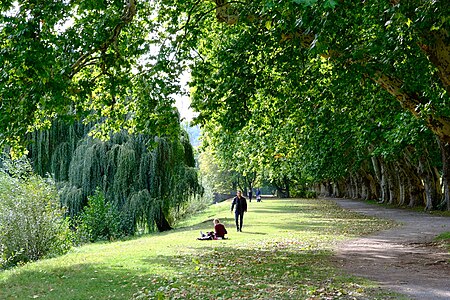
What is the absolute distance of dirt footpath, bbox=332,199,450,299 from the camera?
9.11 m

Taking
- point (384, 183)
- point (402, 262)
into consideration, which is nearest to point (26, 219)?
point (402, 262)

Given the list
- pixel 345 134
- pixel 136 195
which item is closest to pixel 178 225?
pixel 136 195

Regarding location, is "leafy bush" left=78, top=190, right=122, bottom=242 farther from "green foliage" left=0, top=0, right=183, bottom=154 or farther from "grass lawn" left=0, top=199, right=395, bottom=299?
"green foliage" left=0, top=0, right=183, bottom=154

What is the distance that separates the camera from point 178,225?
2866 cm

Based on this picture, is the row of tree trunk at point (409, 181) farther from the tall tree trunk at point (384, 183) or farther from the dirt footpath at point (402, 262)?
the dirt footpath at point (402, 262)

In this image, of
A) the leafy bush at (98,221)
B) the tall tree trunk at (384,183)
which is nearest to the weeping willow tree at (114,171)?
the leafy bush at (98,221)

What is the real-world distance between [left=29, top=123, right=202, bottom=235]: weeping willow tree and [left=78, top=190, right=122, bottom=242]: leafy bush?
20.0 inches

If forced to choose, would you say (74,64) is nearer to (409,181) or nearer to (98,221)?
(98,221)

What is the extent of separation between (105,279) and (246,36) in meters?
6.81

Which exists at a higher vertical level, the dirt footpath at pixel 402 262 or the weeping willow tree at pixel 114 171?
the weeping willow tree at pixel 114 171

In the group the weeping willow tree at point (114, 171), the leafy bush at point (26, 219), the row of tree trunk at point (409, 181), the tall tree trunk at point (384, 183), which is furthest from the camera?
the tall tree trunk at point (384, 183)

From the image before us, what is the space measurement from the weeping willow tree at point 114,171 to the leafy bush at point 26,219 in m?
5.75

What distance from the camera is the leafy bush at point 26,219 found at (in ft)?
53.5

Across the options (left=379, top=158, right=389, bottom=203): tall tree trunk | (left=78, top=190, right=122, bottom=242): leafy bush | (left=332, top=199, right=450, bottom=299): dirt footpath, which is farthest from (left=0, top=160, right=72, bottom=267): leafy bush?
(left=379, top=158, right=389, bottom=203): tall tree trunk
